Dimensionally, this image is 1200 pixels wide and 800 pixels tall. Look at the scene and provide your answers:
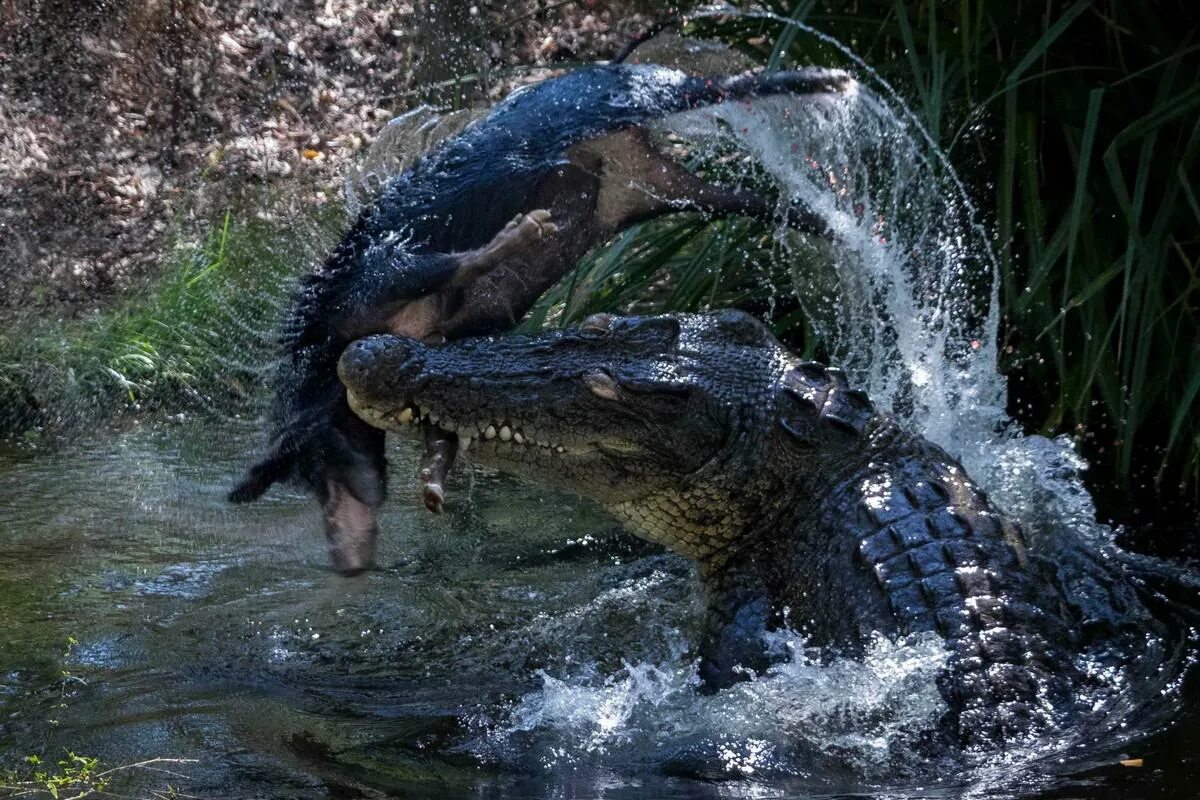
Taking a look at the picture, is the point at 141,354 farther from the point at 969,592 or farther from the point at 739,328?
the point at 969,592

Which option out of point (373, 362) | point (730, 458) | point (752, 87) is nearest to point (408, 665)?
point (373, 362)

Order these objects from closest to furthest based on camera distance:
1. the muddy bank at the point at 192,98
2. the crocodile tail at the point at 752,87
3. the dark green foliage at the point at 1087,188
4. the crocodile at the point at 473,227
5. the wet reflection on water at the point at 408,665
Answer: the wet reflection on water at the point at 408,665, the dark green foliage at the point at 1087,188, the crocodile at the point at 473,227, the crocodile tail at the point at 752,87, the muddy bank at the point at 192,98

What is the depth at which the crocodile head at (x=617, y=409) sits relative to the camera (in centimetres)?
317

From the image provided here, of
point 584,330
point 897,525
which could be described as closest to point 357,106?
point 584,330

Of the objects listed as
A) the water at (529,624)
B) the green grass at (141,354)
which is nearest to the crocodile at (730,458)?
the water at (529,624)

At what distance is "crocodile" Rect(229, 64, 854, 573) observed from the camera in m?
4.01

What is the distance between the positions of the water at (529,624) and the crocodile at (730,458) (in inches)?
5.3

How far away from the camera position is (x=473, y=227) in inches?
163

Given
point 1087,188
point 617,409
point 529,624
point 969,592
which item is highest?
point 1087,188

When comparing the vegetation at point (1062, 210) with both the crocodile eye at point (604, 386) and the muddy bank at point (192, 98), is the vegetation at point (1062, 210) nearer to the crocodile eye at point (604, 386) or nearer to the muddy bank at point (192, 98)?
the crocodile eye at point (604, 386)

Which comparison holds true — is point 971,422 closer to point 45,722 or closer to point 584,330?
point 584,330

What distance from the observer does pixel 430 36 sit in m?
8.27

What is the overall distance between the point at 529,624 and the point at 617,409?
28.1 inches

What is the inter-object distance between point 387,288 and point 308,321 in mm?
316
